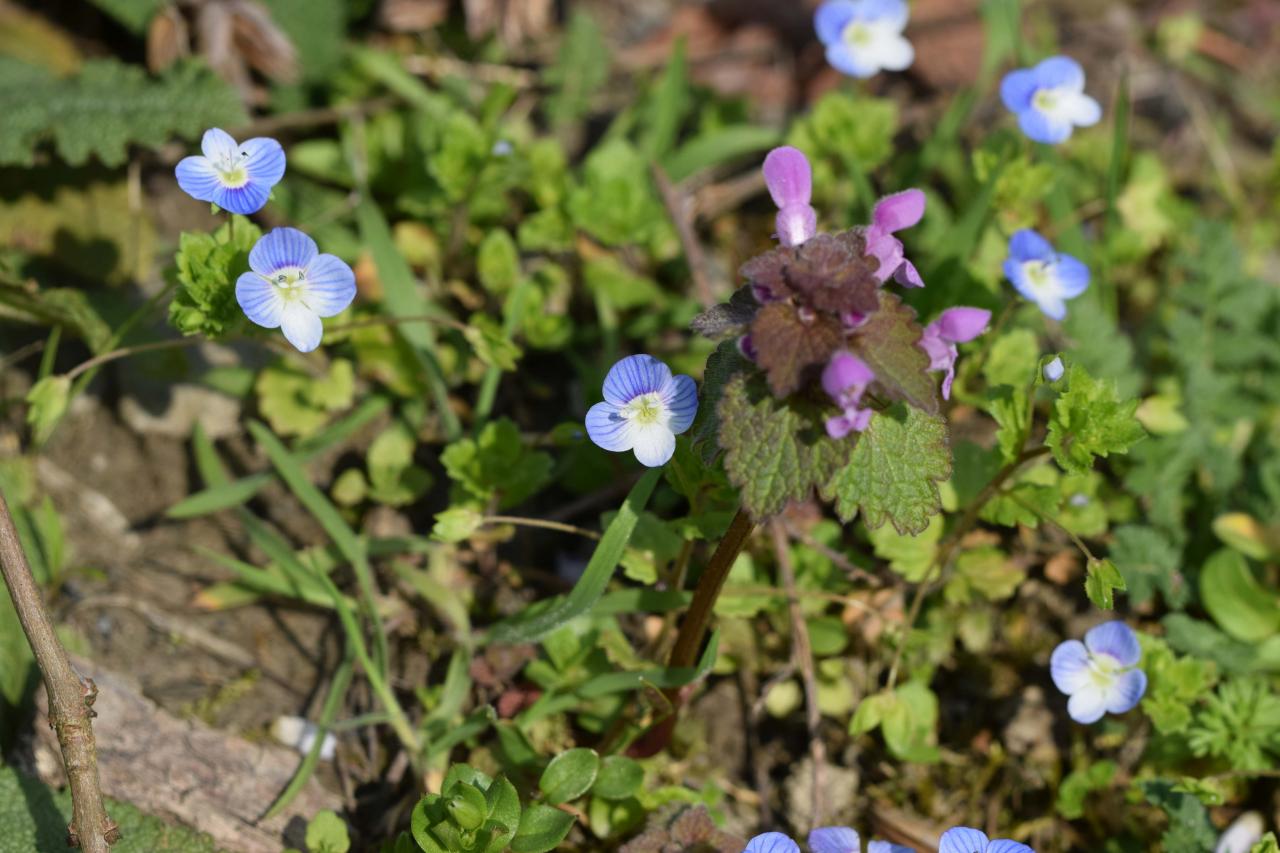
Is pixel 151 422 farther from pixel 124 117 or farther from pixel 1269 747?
pixel 1269 747

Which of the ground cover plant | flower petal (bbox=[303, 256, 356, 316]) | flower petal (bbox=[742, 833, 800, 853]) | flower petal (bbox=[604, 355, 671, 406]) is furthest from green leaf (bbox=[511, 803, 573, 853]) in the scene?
flower petal (bbox=[303, 256, 356, 316])

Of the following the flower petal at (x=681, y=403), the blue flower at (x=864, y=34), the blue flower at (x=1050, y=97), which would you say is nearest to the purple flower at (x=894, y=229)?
the flower petal at (x=681, y=403)

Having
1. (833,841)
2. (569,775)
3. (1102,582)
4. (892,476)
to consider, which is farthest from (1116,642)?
(569,775)

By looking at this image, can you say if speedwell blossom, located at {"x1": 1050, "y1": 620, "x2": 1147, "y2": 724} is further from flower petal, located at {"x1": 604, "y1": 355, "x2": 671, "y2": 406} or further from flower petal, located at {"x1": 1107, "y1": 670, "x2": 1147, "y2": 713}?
flower petal, located at {"x1": 604, "y1": 355, "x2": 671, "y2": 406}

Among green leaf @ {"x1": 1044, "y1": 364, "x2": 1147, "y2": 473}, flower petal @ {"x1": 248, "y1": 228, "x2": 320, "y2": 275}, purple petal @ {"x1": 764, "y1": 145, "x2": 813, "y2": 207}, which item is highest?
purple petal @ {"x1": 764, "y1": 145, "x2": 813, "y2": 207}

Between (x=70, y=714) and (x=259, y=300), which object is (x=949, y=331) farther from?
(x=70, y=714)

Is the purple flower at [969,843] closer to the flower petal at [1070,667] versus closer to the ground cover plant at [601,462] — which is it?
the ground cover plant at [601,462]
